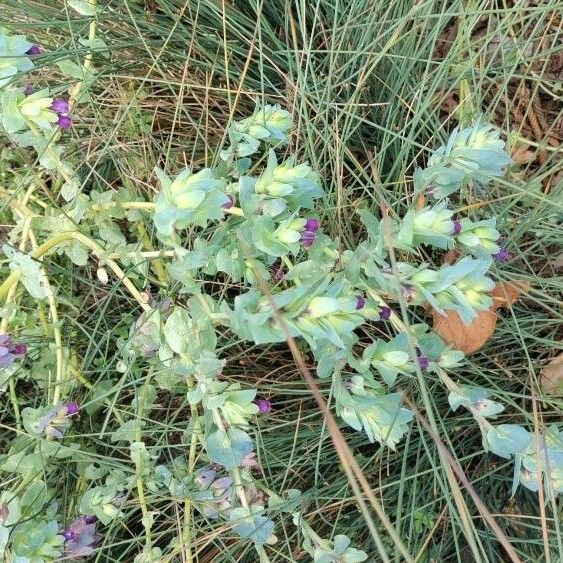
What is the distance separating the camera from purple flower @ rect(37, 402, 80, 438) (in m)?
0.81

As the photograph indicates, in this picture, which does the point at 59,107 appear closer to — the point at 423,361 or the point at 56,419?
the point at 56,419

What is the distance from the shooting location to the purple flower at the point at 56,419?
81 cm

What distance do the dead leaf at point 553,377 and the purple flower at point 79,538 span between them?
0.68m

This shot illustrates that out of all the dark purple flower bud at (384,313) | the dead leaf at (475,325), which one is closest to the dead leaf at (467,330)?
the dead leaf at (475,325)

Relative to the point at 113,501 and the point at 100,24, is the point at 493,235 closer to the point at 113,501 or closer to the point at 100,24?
the point at 113,501

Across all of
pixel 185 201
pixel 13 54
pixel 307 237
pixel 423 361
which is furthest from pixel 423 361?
pixel 13 54

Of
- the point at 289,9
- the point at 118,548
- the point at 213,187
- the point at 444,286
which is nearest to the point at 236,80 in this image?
the point at 289,9

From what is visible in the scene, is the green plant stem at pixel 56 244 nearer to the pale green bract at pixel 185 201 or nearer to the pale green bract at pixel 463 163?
the pale green bract at pixel 185 201

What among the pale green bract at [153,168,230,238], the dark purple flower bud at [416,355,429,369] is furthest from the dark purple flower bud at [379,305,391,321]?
the pale green bract at [153,168,230,238]

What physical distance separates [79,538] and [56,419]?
0.15 m

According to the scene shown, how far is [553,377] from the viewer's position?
3.42 ft

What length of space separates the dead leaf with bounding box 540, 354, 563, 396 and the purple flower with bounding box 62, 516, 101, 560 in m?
0.68

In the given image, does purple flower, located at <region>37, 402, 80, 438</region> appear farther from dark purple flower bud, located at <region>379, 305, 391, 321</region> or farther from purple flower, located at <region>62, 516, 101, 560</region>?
dark purple flower bud, located at <region>379, 305, 391, 321</region>

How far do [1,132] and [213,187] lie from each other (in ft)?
1.81
